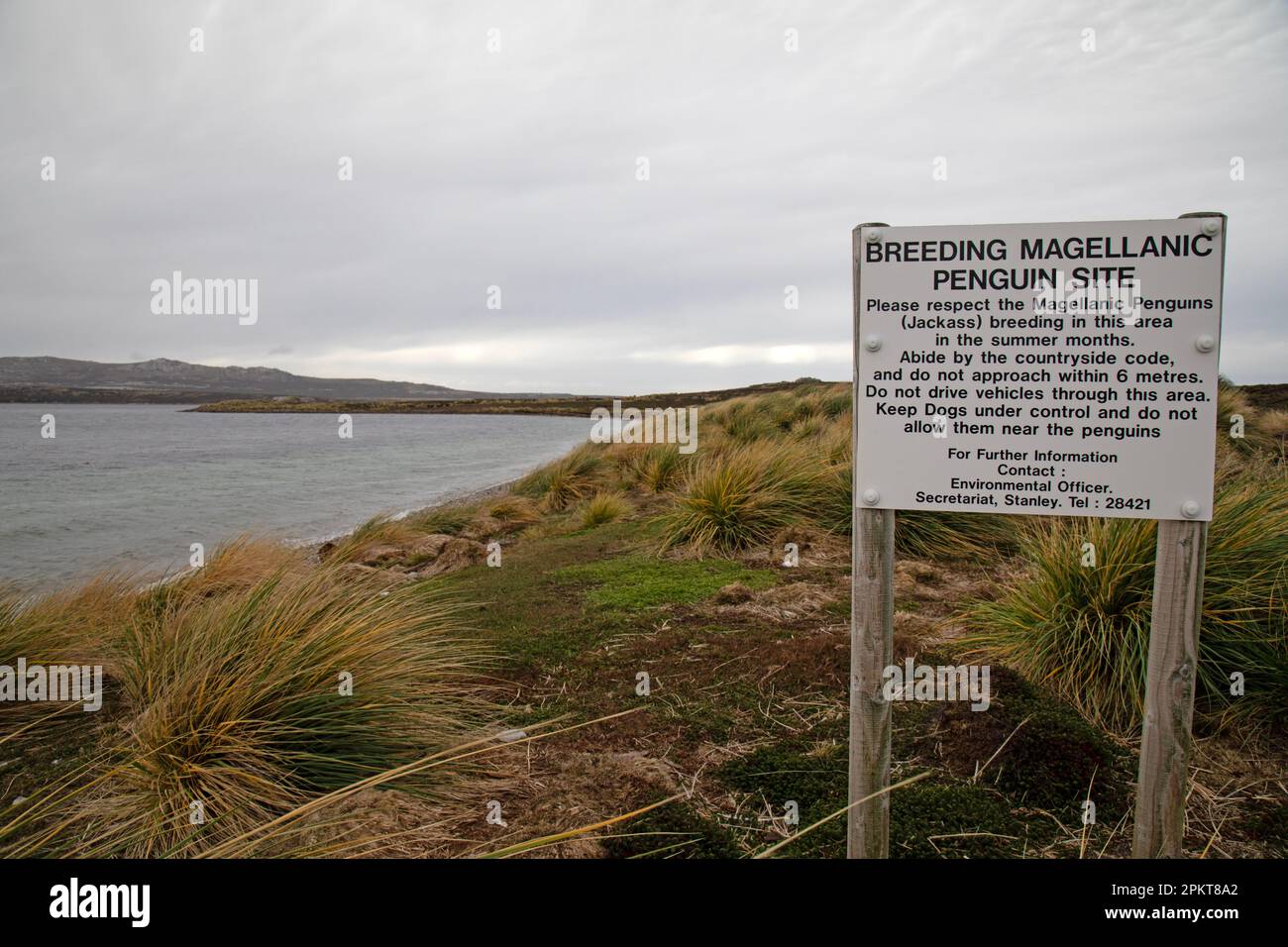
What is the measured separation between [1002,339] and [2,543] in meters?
17.8

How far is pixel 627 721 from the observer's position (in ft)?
14.2

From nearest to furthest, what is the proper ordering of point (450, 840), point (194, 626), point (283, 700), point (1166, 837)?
point (1166, 837) → point (450, 840) → point (283, 700) → point (194, 626)

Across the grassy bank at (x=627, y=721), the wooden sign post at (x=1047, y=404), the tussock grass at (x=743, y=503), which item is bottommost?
the grassy bank at (x=627, y=721)

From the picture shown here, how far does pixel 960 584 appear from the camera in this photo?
23.4 feet

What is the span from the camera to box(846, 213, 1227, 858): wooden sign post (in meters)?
2.62

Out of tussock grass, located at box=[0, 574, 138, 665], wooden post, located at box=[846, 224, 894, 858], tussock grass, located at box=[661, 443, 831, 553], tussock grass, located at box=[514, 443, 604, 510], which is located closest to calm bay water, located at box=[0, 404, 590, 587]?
tussock grass, located at box=[0, 574, 138, 665]

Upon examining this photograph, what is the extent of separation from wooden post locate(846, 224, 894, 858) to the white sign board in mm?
117

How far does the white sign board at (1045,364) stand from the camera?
8.57ft

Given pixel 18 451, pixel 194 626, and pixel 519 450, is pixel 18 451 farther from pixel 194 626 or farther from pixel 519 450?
pixel 194 626

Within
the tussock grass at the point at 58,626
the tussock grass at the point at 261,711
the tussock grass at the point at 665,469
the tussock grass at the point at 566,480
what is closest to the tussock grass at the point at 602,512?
the tussock grass at the point at 665,469

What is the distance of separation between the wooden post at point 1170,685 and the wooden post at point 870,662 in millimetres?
891

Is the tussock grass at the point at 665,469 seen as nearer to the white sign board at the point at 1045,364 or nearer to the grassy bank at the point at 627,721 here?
the grassy bank at the point at 627,721

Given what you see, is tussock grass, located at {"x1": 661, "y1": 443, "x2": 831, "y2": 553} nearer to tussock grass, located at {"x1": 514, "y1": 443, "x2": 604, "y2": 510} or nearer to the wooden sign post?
the wooden sign post

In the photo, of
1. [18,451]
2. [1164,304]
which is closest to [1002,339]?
[1164,304]
